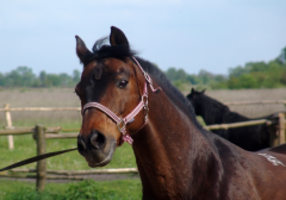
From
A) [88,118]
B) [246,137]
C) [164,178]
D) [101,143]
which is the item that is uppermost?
[88,118]

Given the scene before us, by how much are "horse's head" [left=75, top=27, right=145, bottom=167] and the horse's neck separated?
0.58 feet

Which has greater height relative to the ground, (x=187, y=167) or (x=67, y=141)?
(x=187, y=167)

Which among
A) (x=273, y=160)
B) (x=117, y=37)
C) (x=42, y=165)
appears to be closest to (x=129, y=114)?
(x=117, y=37)

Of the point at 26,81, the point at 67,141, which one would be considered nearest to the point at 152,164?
the point at 67,141

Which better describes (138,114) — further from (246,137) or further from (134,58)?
(246,137)

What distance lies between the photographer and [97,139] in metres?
1.97

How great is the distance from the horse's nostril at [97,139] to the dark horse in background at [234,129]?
451cm

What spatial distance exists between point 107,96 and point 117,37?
49 cm

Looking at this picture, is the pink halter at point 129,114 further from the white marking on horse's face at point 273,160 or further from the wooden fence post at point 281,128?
the wooden fence post at point 281,128

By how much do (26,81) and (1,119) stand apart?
24438 mm

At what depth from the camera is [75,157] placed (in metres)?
9.28

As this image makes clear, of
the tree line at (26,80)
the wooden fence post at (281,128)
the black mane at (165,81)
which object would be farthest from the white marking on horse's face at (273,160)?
the tree line at (26,80)

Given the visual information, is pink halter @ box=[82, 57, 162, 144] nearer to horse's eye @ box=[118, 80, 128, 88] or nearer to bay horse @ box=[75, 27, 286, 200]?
bay horse @ box=[75, 27, 286, 200]

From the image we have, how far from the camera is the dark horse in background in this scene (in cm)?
724
